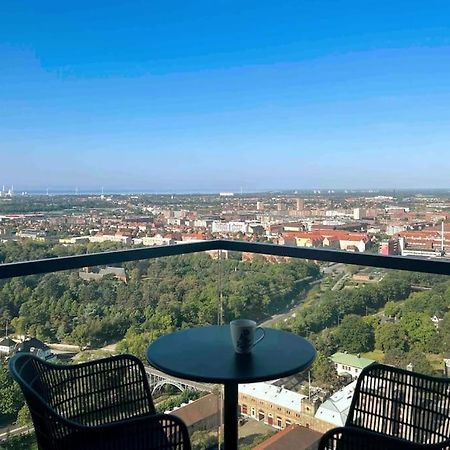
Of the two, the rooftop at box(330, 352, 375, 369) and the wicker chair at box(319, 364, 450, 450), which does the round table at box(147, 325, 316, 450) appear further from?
the rooftop at box(330, 352, 375, 369)

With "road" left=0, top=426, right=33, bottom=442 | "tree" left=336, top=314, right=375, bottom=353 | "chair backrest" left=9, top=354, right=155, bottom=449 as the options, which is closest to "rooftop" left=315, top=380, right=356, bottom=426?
"tree" left=336, top=314, right=375, bottom=353

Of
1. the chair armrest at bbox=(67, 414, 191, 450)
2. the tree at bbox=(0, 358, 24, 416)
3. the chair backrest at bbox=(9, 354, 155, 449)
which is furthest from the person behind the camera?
the tree at bbox=(0, 358, 24, 416)

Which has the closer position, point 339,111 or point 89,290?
point 89,290

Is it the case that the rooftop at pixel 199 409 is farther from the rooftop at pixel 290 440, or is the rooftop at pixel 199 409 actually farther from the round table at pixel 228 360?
the round table at pixel 228 360

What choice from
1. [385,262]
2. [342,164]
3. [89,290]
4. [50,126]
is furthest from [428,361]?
[50,126]

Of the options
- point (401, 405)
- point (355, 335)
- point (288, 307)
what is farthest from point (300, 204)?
point (401, 405)

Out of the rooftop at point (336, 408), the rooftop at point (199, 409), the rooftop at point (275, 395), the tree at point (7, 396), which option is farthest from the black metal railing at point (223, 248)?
the rooftop at point (199, 409)

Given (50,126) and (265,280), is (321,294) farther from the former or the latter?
(50,126)
